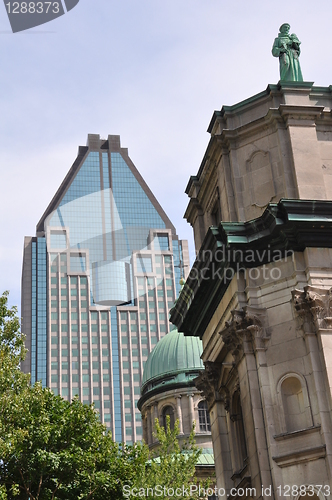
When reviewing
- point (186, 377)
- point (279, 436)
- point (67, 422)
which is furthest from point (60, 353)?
point (279, 436)

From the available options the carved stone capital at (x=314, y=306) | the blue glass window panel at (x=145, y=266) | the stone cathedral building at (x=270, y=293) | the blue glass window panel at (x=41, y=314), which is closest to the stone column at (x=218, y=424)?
the stone cathedral building at (x=270, y=293)

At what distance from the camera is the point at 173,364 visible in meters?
Answer: 73.8

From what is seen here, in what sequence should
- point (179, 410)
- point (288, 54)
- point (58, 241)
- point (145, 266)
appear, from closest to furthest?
1. point (288, 54)
2. point (179, 410)
3. point (58, 241)
4. point (145, 266)

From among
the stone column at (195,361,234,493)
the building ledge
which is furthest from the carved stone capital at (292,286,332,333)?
the stone column at (195,361,234,493)

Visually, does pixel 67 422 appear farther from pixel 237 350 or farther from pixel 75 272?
pixel 75 272

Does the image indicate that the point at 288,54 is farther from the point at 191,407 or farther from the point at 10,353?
the point at 191,407

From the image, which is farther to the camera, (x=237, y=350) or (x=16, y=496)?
(x=16, y=496)

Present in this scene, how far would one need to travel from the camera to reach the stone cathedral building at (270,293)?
89.2 feet

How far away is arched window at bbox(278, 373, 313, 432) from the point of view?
90.5 feet

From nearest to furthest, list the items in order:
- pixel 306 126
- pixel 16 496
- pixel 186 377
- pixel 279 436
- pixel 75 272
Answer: pixel 279 436
pixel 306 126
pixel 16 496
pixel 186 377
pixel 75 272

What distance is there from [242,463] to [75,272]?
15750 centimetres

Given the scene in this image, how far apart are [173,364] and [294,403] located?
4602cm

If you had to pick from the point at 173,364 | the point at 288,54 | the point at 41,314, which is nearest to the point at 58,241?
the point at 41,314

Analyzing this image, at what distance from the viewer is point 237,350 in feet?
97.9
